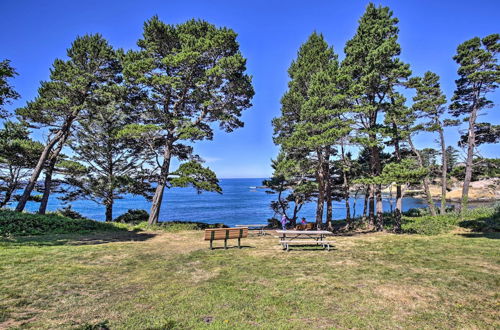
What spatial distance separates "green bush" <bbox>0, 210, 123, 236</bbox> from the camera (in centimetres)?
1308

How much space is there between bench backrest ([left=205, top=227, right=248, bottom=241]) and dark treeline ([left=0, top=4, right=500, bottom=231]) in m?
6.51

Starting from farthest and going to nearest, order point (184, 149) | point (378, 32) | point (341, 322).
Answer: point (184, 149), point (378, 32), point (341, 322)

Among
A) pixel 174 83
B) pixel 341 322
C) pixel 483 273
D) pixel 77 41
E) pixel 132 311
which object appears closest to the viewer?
pixel 341 322

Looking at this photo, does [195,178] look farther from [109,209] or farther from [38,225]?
[109,209]

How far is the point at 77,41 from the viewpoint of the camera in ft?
59.8

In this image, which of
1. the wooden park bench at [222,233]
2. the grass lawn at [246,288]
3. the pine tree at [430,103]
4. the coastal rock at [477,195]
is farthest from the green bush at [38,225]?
the coastal rock at [477,195]

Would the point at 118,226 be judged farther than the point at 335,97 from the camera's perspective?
Yes

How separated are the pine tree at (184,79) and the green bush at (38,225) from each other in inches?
151

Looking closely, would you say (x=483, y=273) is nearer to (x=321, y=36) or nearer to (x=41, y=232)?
(x=321, y=36)

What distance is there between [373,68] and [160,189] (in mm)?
16150

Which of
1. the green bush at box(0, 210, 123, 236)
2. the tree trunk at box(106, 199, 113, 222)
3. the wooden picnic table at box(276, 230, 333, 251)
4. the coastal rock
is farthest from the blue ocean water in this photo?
the wooden picnic table at box(276, 230, 333, 251)

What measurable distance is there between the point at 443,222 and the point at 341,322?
17.3 meters

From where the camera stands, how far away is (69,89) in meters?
17.6

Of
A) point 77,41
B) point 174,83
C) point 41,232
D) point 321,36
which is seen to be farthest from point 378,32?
point 41,232
